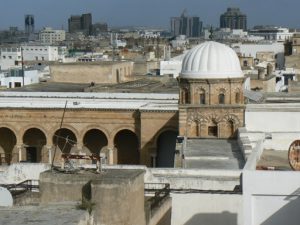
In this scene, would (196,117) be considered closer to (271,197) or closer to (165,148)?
(165,148)

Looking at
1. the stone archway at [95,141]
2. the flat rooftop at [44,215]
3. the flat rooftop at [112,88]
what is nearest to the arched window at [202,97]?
the stone archway at [95,141]

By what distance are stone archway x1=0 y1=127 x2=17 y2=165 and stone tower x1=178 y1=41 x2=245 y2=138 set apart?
9.83 m

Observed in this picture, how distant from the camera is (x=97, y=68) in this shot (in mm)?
46156

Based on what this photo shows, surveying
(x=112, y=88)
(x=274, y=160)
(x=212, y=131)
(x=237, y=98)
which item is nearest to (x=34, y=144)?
(x=112, y=88)

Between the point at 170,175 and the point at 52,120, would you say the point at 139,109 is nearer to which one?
the point at 52,120

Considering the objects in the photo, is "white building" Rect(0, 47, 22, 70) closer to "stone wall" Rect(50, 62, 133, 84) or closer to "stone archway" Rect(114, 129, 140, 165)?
"stone wall" Rect(50, 62, 133, 84)

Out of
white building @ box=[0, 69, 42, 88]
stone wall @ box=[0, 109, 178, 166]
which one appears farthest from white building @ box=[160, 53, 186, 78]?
stone wall @ box=[0, 109, 178, 166]

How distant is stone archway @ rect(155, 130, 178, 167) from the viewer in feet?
98.6

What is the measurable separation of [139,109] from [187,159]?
8526 mm

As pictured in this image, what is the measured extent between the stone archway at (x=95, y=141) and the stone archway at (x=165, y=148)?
112 inches

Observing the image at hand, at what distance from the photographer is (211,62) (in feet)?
83.5

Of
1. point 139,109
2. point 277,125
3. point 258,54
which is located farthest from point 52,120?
point 258,54

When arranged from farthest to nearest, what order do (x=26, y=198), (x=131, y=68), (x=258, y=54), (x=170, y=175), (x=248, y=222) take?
1. (x=258, y=54)
2. (x=131, y=68)
3. (x=170, y=175)
4. (x=248, y=222)
5. (x=26, y=198)

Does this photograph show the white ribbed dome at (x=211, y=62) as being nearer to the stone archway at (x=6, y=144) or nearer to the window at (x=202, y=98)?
the window at (x=202, y=98)
